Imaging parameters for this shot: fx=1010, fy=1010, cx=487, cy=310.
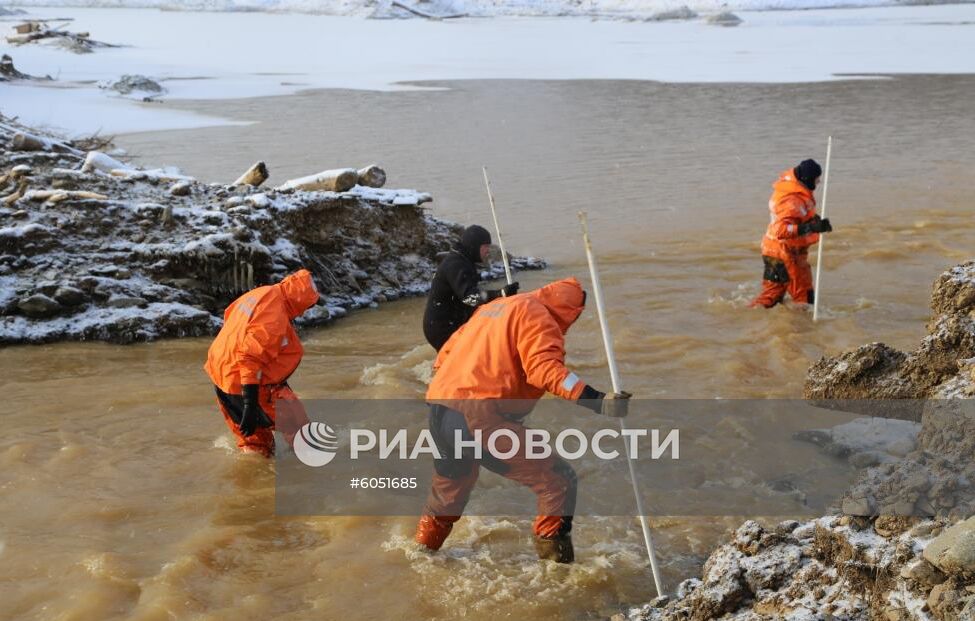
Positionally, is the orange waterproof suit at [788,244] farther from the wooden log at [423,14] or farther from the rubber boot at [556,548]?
the wooden log at [423,14]

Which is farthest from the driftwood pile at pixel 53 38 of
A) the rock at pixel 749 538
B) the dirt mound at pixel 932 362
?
the rock at pixel 749 538

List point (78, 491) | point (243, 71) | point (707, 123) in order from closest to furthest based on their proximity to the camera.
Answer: point (78, 491) < point (707, 123) < point (243, 71)

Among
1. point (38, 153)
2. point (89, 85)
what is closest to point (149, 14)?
point (89, 85)

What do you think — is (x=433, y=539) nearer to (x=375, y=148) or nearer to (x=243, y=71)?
(x=375, y=148)

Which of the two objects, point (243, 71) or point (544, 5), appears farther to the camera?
point (544, 5)

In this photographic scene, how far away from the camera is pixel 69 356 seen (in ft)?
29.0

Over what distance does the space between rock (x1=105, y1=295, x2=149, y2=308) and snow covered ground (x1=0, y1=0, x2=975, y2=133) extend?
10709mm

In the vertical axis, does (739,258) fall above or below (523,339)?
below

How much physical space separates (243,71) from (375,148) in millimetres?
14575

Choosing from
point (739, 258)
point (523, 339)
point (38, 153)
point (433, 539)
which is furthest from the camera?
point (739, 258)

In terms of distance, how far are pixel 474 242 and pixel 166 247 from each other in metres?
4.08

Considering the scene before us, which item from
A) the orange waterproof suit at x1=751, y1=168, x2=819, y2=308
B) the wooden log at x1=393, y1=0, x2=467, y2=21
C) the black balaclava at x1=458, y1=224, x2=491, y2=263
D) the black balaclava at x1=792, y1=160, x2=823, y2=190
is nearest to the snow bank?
the wooden log at x1=393, y1=0, x2=467, y2=21

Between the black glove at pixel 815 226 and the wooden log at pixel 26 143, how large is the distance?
830 cm

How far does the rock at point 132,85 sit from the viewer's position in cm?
2539
